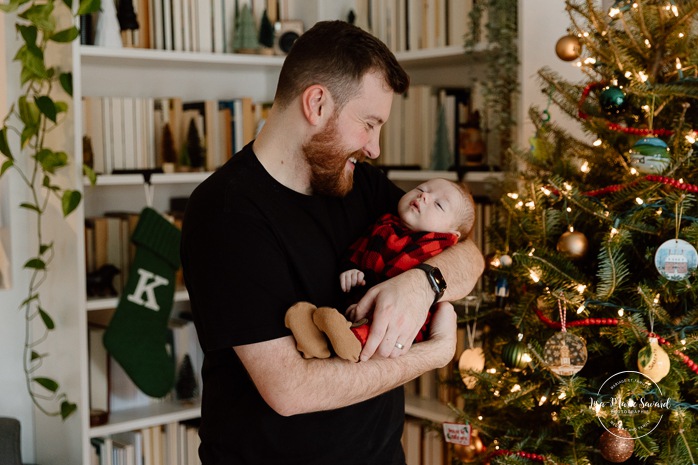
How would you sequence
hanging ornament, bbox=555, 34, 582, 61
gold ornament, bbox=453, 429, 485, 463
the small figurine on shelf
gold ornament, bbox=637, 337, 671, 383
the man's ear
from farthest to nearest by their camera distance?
the small figurine on shelf
gold ornament, bbox=453, 429, 485, 463
hanging ornament, bbox=555, 34, 582, 61
gold ornament, bbox=637, 337, 671, 383
the man's ear

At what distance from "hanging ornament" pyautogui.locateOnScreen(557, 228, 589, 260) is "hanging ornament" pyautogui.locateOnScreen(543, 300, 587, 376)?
0.18 metres

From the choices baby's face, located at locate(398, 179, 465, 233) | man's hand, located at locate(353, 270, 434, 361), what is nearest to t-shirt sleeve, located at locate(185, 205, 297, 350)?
man's hand, located at locate(353, 270, 434, 361)

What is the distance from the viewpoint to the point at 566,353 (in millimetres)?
1832

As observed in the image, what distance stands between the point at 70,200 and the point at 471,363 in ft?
3.99

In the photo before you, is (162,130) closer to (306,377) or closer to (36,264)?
(36,264)

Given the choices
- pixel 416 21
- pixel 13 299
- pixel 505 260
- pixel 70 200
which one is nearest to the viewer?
pixel 505 260

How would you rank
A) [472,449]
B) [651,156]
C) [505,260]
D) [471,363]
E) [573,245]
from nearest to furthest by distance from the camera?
[651,156] < [573,245] < [505,260] < [471,363] < [472,449]

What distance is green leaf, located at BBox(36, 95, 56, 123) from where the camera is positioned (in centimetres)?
246

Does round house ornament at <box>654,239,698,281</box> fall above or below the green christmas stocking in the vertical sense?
above

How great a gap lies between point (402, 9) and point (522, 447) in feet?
5.26

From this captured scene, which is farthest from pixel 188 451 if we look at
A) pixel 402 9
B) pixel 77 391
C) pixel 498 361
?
pixel 402 9

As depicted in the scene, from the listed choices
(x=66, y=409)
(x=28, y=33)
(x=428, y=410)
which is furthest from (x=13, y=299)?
(x=428, y=410)

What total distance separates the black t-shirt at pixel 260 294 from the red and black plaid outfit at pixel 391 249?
38 millimetres

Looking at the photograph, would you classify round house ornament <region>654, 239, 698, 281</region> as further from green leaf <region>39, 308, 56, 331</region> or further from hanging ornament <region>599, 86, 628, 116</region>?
green leaf <region>39, 308, 56, 331</region>
